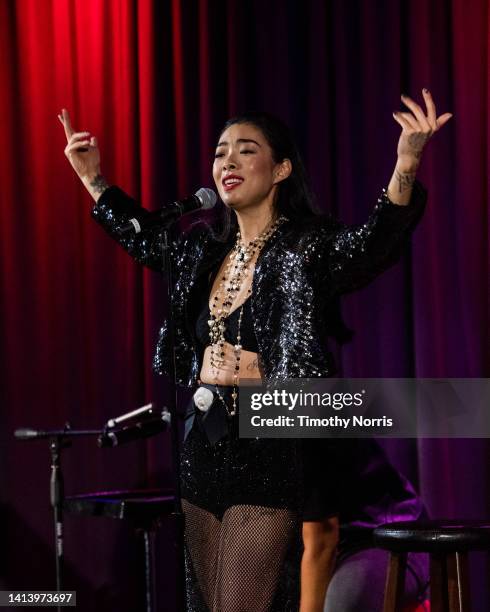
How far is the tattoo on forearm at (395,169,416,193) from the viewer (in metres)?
1.98

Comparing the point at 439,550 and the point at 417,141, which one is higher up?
the point at 417,141

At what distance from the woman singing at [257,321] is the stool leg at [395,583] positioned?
584 mm

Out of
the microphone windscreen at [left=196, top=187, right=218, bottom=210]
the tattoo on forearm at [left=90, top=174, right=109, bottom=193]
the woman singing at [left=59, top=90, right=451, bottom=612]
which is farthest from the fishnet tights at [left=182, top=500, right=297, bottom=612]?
the tattoo on forearm at [left=90, top=174, right=109, bottom=193]

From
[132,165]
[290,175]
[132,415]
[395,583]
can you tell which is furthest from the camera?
[132,165]

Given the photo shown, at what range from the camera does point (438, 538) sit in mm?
2473

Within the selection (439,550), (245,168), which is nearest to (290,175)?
(245,168)

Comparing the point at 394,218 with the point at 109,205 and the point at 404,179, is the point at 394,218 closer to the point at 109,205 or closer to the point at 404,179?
the point at 404,179

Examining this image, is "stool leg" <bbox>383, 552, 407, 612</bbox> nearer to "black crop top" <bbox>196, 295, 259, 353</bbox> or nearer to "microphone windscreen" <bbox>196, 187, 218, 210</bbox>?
"black crop top" <bbox>196, 295, 259, 353</bbox>

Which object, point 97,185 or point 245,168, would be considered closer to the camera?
point 245,168

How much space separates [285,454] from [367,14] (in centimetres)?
208

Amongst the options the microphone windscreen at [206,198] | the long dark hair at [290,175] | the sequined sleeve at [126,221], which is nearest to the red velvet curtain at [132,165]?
the long dark hair at [290,175]

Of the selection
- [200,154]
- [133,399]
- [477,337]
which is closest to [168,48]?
[200,154]

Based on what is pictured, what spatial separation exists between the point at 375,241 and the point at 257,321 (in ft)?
1.01

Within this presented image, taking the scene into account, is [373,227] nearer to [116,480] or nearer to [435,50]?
[435,50]
